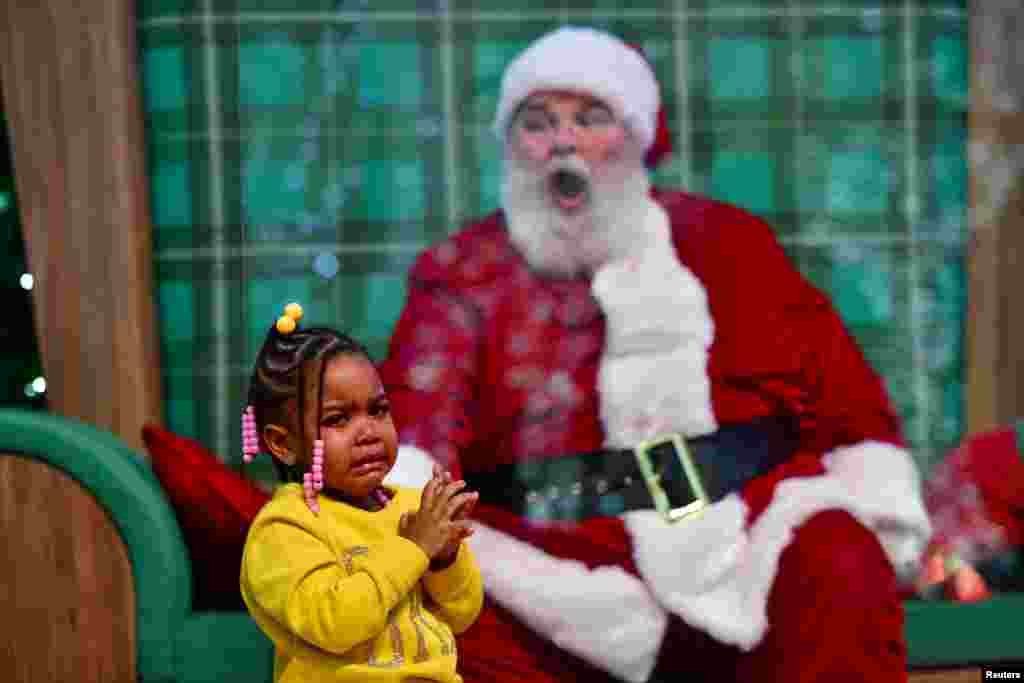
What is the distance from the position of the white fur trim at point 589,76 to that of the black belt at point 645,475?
46cm

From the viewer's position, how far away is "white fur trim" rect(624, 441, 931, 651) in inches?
75.6

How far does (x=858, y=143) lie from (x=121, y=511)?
131 cm

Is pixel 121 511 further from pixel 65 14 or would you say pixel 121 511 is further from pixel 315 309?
pixel 65 14

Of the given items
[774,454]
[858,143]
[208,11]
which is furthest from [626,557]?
[208,11]

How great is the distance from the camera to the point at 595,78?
2162mm

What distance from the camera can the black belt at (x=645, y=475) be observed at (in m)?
2.03

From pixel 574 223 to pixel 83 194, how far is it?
730 mm

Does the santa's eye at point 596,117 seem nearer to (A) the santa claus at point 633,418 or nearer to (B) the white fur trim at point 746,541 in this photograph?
(A) the santa claus at point 633,418

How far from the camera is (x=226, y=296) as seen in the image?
2.35 m

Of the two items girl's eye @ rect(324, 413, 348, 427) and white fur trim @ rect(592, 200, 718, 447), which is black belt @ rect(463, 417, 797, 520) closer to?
white fur trim @ rect(592, 200, 718, 447)

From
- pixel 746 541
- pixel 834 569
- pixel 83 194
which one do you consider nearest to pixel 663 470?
pixel 746 541

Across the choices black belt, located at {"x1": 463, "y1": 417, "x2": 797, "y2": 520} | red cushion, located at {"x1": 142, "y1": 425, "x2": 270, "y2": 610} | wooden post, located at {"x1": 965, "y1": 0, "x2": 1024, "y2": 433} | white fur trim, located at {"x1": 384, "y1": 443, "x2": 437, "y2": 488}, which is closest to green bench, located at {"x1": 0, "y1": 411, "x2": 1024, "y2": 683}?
red cushion, located at {"x1": 142, "y1": 425, "x2": 270, "y2": 610}

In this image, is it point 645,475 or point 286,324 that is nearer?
point 286,324

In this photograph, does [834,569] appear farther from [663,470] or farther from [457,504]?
[457,504]
